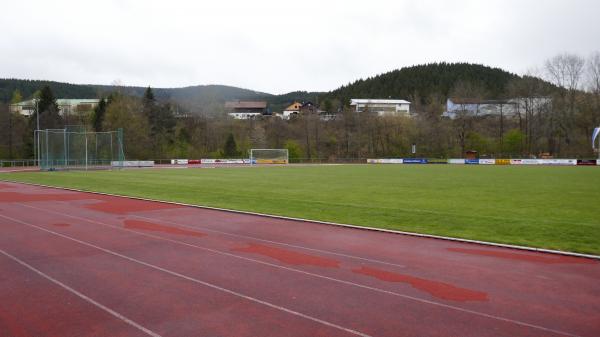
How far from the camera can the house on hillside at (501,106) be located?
84.1 meters

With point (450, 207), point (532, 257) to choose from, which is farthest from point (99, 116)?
point (532, 257)

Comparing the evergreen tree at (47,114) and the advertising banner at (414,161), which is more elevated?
the evergreen tree at (47,114)

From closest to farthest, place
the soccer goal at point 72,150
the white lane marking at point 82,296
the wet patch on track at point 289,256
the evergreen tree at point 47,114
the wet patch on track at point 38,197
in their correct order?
1. the white lane marking at point 82,296
2. the wet patch on track at point 289,256
3. the wet patch on track at point 38,197
4. the soccer goal at point 72,150
5. the evergreen tree at point 47,114

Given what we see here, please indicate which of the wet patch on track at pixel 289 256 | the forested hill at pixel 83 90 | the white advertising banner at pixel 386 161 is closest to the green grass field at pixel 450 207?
the wet patch on track at pixel 289 256

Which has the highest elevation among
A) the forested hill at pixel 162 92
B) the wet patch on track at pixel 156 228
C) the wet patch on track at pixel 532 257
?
the forested hill at pixel 162 92

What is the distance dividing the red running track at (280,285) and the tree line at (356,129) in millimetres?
65643

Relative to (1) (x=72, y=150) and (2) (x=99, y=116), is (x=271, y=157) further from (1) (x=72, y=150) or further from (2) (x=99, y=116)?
(2) (x=99, y=116)

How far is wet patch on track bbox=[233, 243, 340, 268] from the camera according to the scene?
949 centimetres

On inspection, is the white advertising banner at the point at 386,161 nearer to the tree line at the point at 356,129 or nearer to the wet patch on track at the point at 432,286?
the tree line at the point at 356,129

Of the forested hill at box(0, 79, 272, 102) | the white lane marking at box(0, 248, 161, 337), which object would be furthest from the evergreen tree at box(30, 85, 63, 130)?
the white lane marking at box(0, 248, 161, 337)

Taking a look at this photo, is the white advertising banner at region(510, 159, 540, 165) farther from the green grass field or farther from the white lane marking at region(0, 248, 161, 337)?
the white lane marking at region(0, 248, 161, 337)

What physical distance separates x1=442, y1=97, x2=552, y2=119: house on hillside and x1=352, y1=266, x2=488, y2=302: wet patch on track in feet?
278

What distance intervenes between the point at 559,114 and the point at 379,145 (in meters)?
32.7

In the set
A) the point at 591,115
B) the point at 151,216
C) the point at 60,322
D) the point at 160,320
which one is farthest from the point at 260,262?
the point at 591,115
